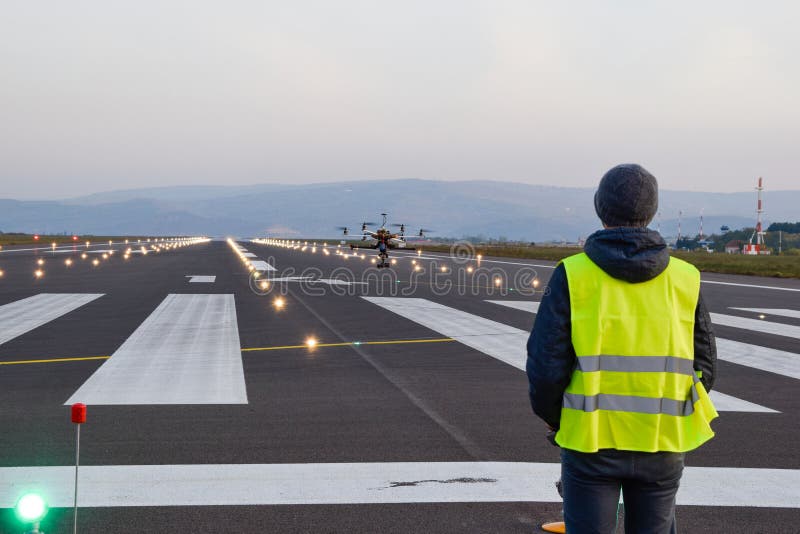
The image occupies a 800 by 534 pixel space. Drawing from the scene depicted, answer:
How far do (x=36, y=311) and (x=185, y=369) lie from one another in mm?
8325

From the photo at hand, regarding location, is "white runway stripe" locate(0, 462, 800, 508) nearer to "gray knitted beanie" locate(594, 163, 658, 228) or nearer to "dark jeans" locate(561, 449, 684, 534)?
"dark jeans" locate(561, 449, 684, 534)

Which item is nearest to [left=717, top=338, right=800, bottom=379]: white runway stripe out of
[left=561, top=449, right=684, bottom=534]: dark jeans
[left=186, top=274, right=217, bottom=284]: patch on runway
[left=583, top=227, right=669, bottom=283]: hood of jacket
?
[left=561, top=449, right=684, bottom=534]: dark jeans

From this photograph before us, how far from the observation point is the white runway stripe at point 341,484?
4.82m

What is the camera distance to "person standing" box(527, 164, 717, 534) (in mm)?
2773

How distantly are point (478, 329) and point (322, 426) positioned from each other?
7.17 meters

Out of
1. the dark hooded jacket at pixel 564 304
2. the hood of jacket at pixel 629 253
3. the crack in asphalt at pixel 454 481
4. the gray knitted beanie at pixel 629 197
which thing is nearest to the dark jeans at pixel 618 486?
the dark hooded jacket at pixel 564 304

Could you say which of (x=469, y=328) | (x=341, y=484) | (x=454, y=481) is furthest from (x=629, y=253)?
(x=469, y=328)

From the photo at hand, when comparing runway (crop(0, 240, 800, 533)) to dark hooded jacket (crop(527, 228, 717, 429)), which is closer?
dark hooded jacket (crop(527, 228, 717, 429))

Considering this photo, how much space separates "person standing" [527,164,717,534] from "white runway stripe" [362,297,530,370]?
684cm

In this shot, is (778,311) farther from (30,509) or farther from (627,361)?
(30,509)

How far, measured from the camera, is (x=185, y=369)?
9.28 m

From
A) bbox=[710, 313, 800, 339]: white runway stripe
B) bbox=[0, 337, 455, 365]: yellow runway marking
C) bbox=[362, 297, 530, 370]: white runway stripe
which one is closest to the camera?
bbox=[0, 337, 455, 365]: yellow runway marking

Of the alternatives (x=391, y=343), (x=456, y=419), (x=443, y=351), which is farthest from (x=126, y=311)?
(x=456, y=419)

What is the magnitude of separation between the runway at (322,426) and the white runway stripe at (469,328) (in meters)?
0.07
